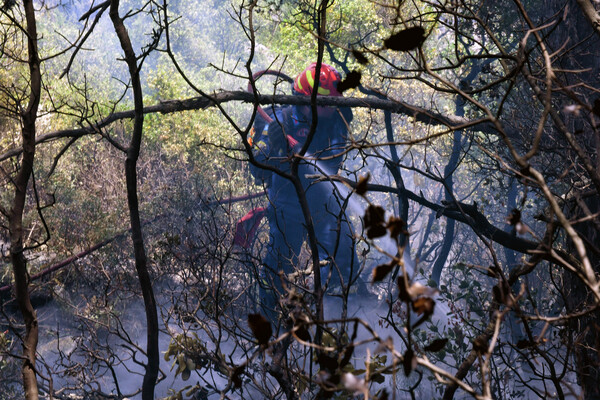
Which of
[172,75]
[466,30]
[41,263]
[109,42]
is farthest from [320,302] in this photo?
[109,42]

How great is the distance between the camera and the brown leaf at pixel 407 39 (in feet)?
4.44

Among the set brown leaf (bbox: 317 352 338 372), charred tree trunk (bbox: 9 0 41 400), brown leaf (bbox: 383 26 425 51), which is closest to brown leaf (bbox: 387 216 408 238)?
brown leaf (bbox: 317 352 338 372)

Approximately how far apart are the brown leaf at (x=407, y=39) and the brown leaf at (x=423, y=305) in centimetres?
68

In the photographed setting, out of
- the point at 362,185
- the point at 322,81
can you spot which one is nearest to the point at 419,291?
the point at 362,185

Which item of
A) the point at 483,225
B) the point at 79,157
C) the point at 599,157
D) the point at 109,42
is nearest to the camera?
the point at 599,157

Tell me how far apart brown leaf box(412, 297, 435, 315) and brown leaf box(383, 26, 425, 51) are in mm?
685

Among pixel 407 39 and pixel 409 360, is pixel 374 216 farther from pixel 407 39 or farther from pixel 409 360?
pixel 407 39

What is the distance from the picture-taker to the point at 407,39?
4.50 feet

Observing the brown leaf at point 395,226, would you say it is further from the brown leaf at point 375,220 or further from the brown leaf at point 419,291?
the brown leaf at point 419,291

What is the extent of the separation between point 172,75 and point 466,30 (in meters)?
8.16

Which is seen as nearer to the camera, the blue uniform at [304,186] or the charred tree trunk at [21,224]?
the charred tree trunk at [21,224]

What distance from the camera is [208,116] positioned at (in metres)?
12.2

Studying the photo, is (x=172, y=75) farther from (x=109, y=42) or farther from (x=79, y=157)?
(x=109, y=42)

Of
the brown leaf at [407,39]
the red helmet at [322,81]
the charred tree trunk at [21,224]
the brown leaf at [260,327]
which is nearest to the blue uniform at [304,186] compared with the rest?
the red helmet at [322,81]
